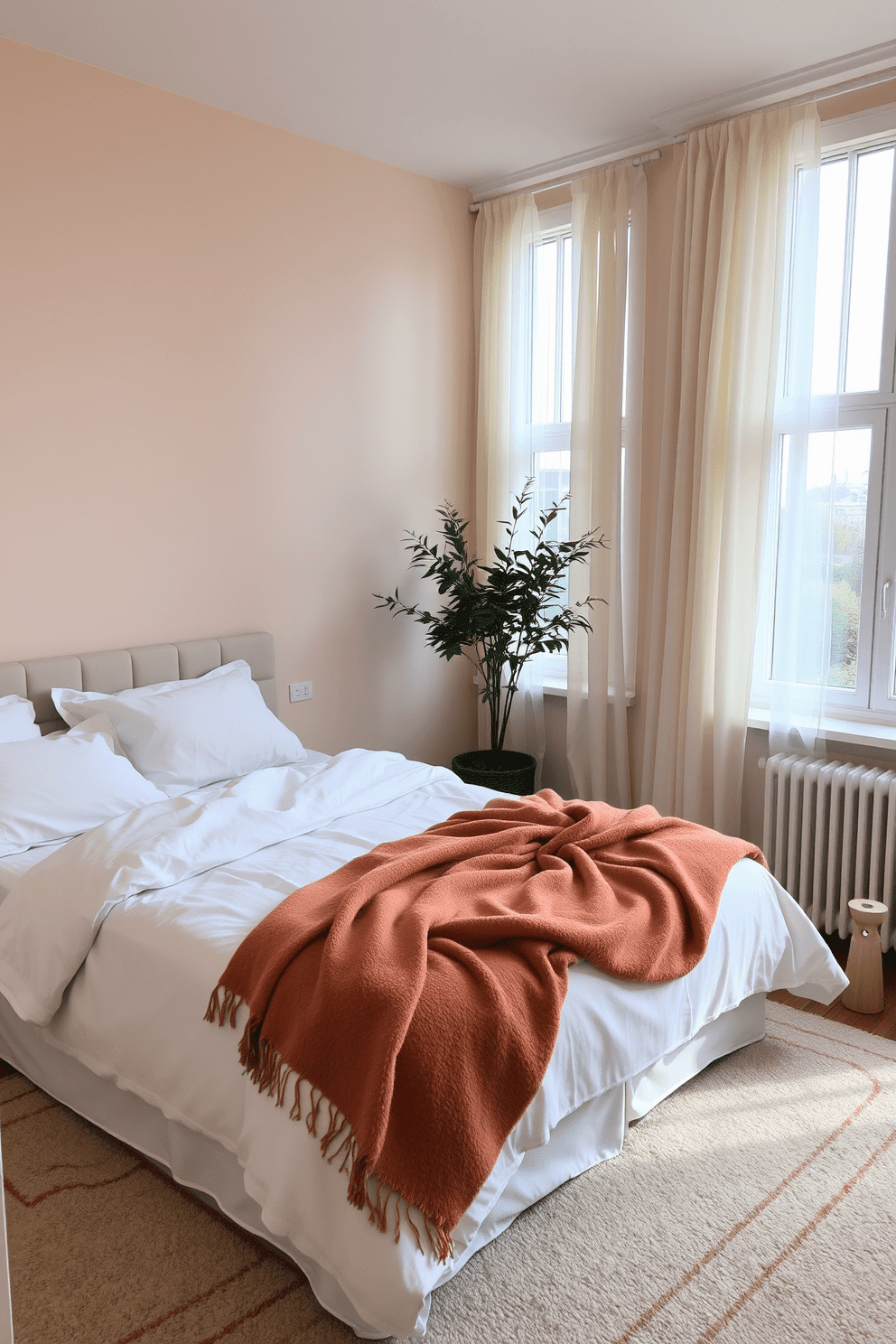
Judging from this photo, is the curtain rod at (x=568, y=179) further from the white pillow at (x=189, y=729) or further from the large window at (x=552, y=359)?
the white pillow at (x=189, y=729)

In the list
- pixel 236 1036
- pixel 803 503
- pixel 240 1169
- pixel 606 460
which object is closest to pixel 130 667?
pixel 236 1036

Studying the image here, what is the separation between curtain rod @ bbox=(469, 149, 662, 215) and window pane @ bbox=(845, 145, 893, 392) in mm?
809

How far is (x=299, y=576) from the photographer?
4.06m

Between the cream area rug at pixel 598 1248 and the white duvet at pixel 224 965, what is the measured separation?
0.55 ft

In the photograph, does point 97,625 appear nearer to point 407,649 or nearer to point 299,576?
point 299,576

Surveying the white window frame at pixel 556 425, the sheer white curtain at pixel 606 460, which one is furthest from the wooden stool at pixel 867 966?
the white window frame at pixel 556 425

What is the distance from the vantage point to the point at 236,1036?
1975mm

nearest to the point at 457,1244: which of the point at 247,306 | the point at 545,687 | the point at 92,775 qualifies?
the point at 92,775

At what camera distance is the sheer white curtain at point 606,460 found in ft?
13.1

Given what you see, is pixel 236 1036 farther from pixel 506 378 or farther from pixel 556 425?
pixel 506 378

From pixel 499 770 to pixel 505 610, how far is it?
2.30 feet

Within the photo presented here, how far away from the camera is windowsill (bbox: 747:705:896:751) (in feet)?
11.1

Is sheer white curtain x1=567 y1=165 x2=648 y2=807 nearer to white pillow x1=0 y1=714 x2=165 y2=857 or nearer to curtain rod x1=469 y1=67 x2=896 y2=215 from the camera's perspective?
curtain rod x1=469 y1=67 x2=896 y2=215

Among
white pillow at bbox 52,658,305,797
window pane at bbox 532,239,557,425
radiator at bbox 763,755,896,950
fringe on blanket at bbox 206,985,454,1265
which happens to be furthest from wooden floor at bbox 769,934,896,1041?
window pane at bbox 532,239,557,425
